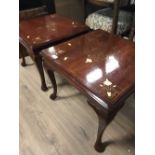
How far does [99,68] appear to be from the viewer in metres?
1.03

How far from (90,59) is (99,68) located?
0.37 ft

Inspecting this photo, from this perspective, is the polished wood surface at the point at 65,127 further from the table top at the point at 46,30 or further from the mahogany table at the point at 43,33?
the table top at the point at 46,30

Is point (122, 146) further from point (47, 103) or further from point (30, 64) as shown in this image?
point (30, 64)

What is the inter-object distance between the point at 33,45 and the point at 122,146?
95 centimetres

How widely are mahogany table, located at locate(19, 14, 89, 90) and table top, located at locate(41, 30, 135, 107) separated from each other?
13cm

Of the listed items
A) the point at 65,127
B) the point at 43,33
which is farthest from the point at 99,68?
the point at 43,33

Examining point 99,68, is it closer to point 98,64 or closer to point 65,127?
point 98,64

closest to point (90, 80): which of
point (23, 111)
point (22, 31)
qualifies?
point (23, 111)

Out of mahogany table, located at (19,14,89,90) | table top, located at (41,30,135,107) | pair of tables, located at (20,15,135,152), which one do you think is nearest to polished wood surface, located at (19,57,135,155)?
pair of tables, located at (20,15,135,152)

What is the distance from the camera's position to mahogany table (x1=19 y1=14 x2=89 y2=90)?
1.36m

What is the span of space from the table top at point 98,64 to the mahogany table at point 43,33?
13 cm

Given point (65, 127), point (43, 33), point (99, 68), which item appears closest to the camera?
point (99, 68)

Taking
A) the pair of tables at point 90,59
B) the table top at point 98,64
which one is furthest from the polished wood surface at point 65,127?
the table top at point 98,64

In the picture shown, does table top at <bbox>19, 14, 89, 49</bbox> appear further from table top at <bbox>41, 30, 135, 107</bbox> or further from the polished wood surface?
the polished wood surface
